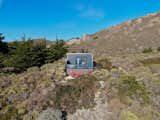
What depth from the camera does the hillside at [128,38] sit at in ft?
149

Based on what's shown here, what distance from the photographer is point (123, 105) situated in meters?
11.1

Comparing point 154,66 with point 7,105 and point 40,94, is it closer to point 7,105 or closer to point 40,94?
point 40,94

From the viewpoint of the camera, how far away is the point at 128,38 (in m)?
55.8

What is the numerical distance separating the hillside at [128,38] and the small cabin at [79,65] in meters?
21.2

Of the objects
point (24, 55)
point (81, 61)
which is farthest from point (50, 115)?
point (24, 55)

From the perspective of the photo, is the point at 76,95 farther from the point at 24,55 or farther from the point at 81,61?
the point at 24,55

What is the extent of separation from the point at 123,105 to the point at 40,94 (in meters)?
4.79

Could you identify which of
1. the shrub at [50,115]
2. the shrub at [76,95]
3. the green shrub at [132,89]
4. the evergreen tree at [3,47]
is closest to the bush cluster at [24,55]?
the evergreen tree at [3,47]

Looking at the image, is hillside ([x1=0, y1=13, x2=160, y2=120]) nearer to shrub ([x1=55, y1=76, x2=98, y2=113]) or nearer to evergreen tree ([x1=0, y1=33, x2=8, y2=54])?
shrub ([x1=55, y1=76, x2=98, y2=113])

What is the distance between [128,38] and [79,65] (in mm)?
40614

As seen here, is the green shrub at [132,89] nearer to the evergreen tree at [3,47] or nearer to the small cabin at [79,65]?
the small cabin at [79,65]

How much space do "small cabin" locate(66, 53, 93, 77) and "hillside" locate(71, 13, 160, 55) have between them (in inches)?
836

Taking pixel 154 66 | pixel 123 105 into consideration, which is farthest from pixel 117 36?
pixel 123 105

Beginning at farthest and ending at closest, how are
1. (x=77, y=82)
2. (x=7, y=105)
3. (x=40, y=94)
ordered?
(x=77, y=82) < (x=40, y=94) < (x=7, y=105)
